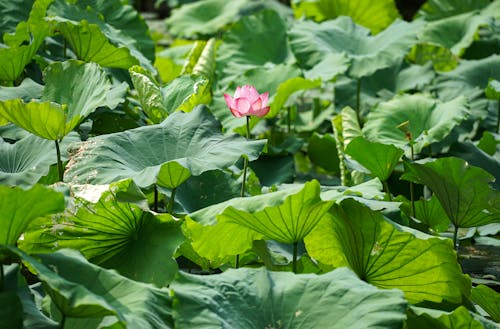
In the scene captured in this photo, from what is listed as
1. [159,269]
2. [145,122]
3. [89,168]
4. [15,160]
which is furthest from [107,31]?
[159,269]

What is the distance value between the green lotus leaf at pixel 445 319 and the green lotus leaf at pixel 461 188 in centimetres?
42

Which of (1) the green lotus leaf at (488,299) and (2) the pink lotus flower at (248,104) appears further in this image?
(2) the pink lotus flower at (248,104)

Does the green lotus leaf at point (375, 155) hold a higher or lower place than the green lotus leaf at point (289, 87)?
higher

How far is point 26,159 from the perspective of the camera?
196cm

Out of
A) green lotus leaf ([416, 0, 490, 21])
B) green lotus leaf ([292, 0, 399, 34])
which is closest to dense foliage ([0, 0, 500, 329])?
green lotus leaf ([292, 0, 399, 34])

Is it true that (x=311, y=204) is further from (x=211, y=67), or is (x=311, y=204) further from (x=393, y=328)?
(x=211, y=67)

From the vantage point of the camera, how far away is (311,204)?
1.58 metres

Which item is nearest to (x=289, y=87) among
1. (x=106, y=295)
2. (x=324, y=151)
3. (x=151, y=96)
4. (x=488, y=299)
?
(x=324, y=151)

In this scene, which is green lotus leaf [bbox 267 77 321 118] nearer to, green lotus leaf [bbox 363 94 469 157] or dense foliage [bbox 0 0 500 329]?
dense foliage [bbox 0 0 500 329]

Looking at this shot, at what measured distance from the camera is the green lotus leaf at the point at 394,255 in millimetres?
1678

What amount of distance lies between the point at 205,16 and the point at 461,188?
8.59 ft

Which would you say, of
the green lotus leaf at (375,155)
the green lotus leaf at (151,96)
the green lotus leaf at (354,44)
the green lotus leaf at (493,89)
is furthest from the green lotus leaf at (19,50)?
the green lotus leaf at (493,89)

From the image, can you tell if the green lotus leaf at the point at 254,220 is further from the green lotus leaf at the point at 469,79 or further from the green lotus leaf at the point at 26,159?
the green lotus leaf at the point at 469,79

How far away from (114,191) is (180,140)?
25cm
